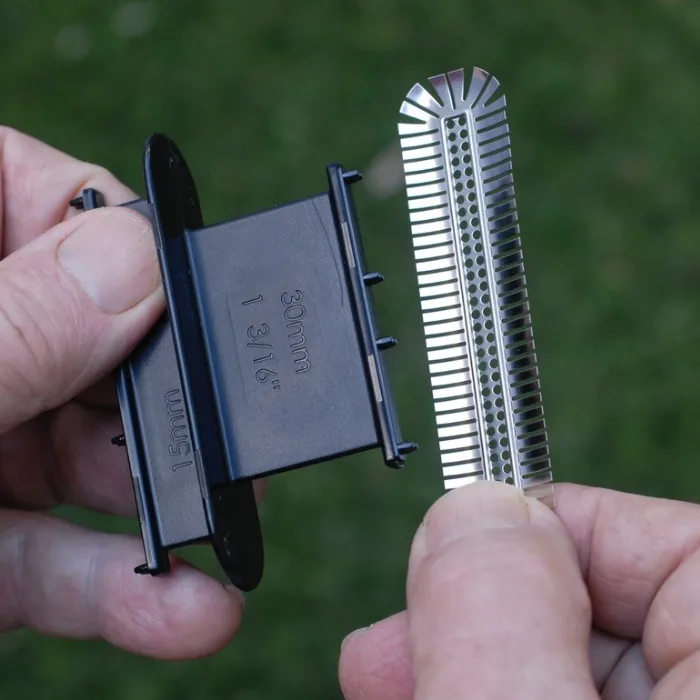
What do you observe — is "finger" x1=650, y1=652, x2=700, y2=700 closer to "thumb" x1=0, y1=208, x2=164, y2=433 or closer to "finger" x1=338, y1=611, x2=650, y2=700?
"finger" x1=338, y1=611, x2=650, y2=700

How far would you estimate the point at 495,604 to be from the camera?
127cm

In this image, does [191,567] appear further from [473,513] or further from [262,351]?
Answer: [473,513]

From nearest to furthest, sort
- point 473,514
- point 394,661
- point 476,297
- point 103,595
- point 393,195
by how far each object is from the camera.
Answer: point 473,514, point 476,297, point 394,661, point 103,595, point 393,195

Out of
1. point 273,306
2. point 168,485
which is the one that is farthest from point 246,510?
point 273,306

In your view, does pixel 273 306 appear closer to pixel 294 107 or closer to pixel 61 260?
pixel 61 260

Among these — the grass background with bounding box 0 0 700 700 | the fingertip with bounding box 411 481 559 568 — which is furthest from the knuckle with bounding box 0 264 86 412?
the grass background with bounding box 0 0 700 700

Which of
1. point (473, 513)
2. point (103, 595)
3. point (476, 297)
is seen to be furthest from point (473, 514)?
point (103, 595)

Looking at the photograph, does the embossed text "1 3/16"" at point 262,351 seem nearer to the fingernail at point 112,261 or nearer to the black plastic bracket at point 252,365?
the black plastic bracket at point 252,365

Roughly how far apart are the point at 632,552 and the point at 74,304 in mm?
1059

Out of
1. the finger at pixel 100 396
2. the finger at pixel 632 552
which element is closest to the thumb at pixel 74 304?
the finger at pixel 100 396

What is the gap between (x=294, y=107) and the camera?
138 inches

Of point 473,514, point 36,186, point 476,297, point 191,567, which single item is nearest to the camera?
point 473,514

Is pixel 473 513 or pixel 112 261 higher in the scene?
pixel 112 261

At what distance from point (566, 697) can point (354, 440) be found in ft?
1.77
